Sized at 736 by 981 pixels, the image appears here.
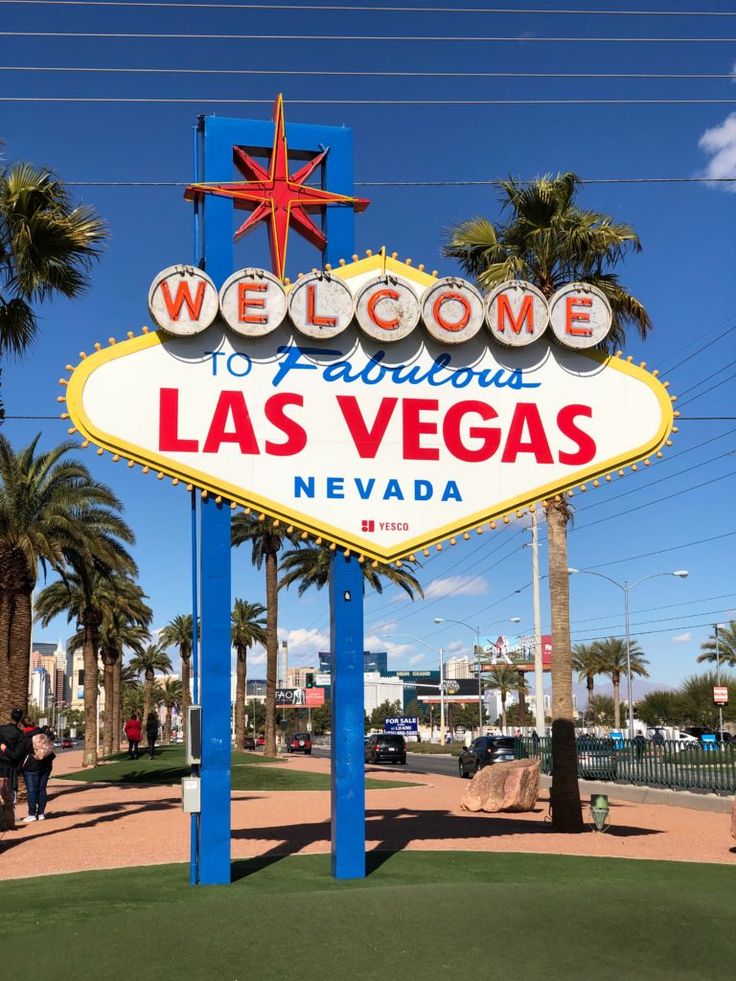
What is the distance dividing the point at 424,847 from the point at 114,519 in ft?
73.4

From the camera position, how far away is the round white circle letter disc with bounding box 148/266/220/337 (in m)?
11.5

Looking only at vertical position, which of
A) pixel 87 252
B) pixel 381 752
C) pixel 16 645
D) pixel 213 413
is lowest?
pixel 381 752

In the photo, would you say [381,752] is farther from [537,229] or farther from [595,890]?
[595,890]

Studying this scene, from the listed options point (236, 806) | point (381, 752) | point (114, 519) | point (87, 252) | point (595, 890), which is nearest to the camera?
point (595, 890)

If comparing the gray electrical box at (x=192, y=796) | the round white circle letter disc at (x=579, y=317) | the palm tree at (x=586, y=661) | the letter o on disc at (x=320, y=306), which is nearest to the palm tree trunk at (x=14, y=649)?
the gray electrical box at (x=192, y=796)

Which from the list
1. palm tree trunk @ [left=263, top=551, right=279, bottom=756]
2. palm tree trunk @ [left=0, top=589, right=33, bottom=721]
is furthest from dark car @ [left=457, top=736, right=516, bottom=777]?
palm tree trunk @ [left=0, top=589, right=33, bottom=721]

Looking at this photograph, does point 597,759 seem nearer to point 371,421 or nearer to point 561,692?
point 561,692

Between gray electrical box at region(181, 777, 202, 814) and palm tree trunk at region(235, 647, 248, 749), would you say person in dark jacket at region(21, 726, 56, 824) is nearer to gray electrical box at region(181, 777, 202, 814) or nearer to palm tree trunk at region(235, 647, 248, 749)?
gray electrical box at region(181, 777, 202, 814)

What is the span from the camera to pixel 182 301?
1159 cm

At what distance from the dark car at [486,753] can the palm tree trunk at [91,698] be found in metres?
14.7

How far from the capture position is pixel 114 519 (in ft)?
112

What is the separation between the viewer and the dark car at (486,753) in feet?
114

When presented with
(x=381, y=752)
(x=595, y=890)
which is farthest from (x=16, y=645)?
(x=381, y=752)

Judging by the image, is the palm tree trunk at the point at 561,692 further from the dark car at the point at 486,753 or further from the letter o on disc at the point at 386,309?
the dark car at the point at 486,753
